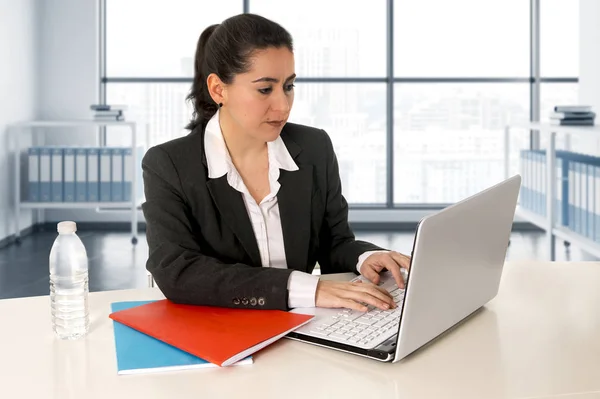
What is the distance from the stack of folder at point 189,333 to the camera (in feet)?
4.18

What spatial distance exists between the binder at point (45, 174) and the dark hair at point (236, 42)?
3830 mm

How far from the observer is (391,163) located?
6.21 m

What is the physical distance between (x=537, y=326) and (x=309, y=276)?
0.42 m

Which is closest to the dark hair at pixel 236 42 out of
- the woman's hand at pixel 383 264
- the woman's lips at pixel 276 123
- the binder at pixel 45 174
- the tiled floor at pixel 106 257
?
the woman's lips at pixel 276 123

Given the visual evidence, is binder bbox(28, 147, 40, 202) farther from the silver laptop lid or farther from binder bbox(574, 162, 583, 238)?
the silver laptop lid

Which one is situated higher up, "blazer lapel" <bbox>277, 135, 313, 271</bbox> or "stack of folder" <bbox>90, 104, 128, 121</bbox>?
"stack of folder" <bbox>90, 104, 128, 121</bbox>

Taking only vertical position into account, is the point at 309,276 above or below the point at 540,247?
above

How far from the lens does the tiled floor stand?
4282mm

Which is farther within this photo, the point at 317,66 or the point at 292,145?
the point at 317,66

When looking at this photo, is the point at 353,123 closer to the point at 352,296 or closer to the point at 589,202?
the point at 589,202

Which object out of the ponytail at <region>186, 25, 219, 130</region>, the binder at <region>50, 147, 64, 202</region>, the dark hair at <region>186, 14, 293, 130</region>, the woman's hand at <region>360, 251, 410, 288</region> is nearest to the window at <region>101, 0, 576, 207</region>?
the binder at <region>50, 147, 64, 202</region>

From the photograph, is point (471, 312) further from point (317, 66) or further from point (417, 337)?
point (317, 66)

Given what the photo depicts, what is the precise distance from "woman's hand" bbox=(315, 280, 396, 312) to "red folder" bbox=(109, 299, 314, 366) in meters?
0.07

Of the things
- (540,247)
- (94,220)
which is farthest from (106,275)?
(540,247)
